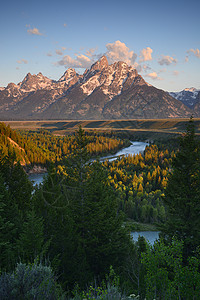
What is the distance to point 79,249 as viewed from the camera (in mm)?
19281

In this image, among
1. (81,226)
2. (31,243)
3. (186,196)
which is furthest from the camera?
(81,226)

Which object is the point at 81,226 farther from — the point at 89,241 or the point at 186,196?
the point at 186,196

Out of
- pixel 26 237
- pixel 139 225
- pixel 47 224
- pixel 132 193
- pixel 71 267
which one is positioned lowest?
pixel 139 225

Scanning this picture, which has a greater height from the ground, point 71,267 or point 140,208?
point 71,267

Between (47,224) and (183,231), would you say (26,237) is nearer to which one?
Answer: (47,224)

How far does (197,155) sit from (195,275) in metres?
11.3

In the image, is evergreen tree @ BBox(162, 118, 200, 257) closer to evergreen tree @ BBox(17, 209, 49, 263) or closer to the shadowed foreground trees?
the shadowed foreground trees

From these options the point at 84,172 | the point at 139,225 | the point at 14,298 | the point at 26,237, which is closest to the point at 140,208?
the point at 139,225

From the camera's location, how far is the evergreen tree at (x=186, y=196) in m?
18.8

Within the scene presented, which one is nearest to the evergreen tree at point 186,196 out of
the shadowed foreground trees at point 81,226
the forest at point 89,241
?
the forest at point 89,241

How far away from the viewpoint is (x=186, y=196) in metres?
19.9

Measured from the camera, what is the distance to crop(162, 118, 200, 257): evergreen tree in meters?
18.8

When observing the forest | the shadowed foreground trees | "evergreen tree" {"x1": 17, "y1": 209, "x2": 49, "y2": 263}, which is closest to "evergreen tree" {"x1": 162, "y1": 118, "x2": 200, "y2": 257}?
the forest

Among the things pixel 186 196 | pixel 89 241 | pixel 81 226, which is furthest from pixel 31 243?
pixel 186 196
